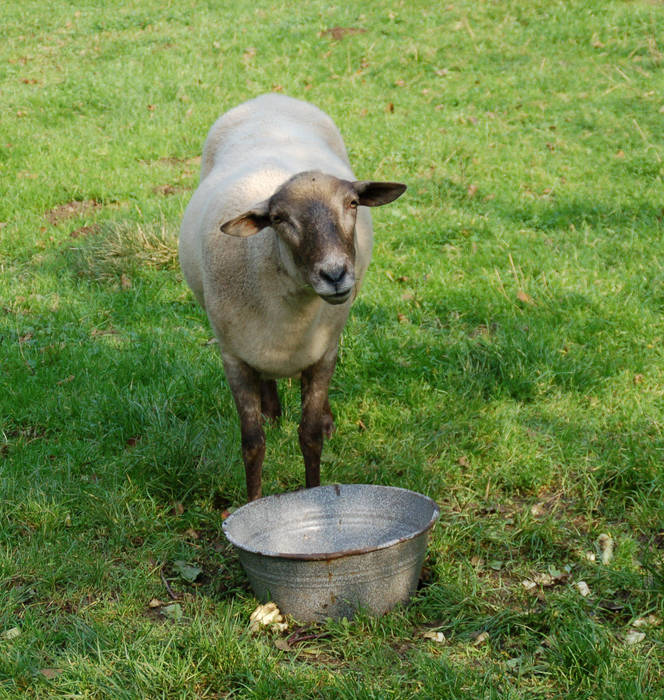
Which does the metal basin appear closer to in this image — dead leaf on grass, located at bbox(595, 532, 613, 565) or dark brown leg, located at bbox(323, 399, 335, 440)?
dead leaf on grass, located at bbox(595, 532, 613, 565)

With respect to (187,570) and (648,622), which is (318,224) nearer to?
(187,570)

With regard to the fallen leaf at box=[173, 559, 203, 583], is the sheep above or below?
above

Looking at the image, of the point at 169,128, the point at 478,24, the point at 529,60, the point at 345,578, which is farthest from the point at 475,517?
the point at 478,24

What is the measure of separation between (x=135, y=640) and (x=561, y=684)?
1.41m

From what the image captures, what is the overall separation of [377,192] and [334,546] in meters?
1.42

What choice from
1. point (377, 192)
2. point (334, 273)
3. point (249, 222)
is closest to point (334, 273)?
point (334, 273)

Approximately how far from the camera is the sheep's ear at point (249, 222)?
3316 mm

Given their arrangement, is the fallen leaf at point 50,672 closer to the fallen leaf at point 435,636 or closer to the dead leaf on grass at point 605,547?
the fallen leaf at point 435,636

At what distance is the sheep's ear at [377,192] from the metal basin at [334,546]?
45.0 inches

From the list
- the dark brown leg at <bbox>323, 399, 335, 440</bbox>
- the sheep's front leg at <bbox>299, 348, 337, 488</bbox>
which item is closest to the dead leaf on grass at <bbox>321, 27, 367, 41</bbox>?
the dark brown leg at <bbox>323, 399, 335, 440</bbox>

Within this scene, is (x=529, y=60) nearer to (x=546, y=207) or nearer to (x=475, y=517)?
(x=546, y=207)

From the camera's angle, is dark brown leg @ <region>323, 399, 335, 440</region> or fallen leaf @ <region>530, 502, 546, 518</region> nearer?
fallen leaf @ <region>530, 502, 546, 518</region>

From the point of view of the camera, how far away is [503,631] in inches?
119

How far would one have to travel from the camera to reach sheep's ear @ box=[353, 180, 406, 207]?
3461mm
